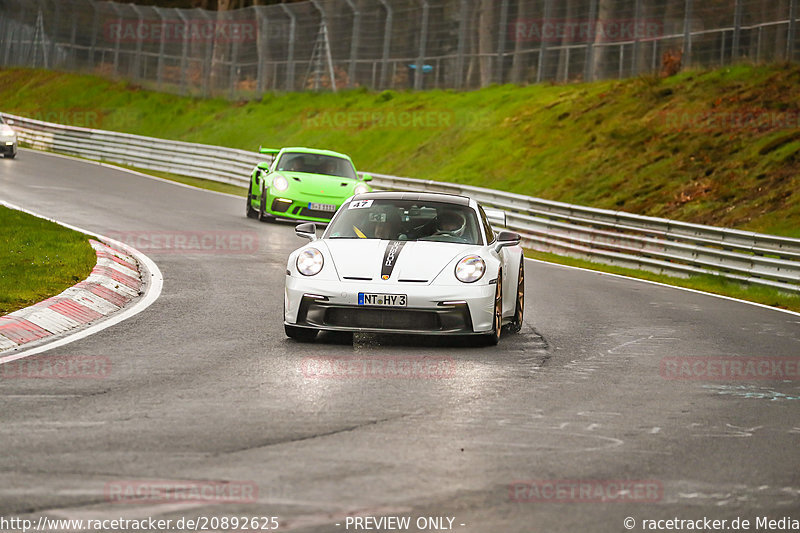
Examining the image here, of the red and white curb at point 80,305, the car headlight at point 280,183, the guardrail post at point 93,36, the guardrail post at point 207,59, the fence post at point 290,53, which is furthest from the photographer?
the guardrail post at point 93,36

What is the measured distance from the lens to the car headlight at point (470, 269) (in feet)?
32.9

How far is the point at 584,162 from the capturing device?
2995 cm

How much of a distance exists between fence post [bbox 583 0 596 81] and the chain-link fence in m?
0.03

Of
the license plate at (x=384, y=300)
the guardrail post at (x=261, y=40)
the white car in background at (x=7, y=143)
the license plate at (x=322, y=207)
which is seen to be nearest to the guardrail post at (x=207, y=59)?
the guardrail post at (x=261, y=40)

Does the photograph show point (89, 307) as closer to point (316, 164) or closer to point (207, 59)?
point (316, 164)

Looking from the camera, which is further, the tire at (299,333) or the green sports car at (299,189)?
the green sports car at (299,189)

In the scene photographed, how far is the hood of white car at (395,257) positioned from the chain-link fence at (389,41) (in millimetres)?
20743

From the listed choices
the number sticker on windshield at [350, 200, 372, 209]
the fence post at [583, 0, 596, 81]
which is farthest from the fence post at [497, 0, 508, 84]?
the number sticker on windshield at [350, 200, 372, 209]

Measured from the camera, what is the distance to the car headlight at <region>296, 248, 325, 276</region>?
396 inches

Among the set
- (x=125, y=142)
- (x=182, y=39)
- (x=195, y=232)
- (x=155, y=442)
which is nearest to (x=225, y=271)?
(x=195, y=232)

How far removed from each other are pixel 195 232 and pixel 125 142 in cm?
2006

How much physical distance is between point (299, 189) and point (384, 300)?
12.6m

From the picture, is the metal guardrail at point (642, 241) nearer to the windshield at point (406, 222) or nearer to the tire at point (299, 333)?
the windshield at point (406, 222)

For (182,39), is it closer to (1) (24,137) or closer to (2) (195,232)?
(1) (24,137)
